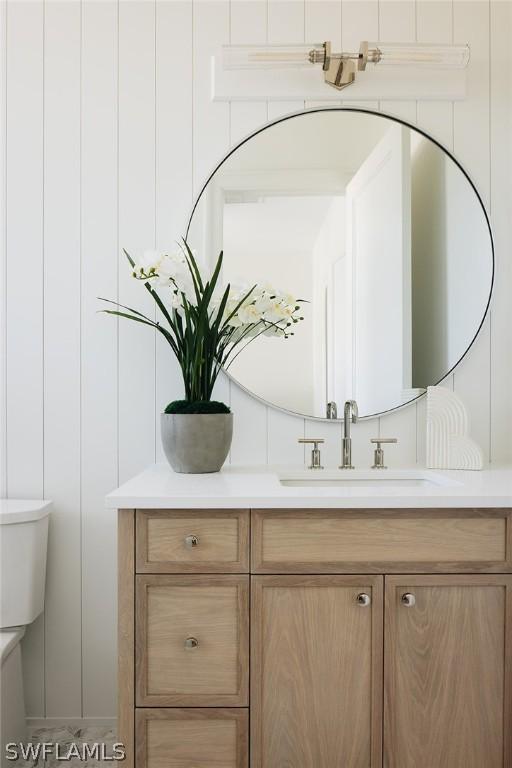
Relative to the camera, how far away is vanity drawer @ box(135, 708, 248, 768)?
4.70 feet

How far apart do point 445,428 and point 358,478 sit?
28 centimetres

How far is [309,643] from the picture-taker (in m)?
1.44

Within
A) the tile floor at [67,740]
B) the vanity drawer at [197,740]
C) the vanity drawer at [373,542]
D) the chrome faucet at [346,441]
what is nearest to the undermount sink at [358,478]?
the chrome faucet at [346,441]

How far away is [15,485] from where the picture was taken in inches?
80.0

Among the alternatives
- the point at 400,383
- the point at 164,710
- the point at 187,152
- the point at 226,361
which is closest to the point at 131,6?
the point at 187,152

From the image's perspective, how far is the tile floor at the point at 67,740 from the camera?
1826 millimetres

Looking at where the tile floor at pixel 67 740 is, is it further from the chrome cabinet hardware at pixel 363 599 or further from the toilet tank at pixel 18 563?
the chrome cabinet hardware at pixel 363 599

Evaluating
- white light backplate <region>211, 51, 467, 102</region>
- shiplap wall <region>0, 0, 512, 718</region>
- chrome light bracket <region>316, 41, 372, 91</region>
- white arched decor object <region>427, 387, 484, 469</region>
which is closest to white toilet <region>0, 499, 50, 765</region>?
shiplap wall <region>0, 0, 512, 718</region>

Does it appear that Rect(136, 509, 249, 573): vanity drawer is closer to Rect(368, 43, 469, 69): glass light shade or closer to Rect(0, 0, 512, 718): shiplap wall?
Rect(0, 0, 512, 718): shiplap wall

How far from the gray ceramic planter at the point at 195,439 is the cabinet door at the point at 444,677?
21.7 inches

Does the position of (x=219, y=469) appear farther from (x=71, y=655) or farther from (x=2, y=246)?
(x=2, y=246)

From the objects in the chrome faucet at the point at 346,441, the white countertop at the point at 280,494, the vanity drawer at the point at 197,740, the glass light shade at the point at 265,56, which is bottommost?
the vanity drawer at the point at 197,740

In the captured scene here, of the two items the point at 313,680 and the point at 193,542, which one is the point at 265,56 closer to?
the point at 193,542

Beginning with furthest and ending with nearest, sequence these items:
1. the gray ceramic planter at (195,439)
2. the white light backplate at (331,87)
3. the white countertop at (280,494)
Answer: the white light backplate at (331,87) → the gray ceramic planter at (195,439) → the white countertop at (280,494)
